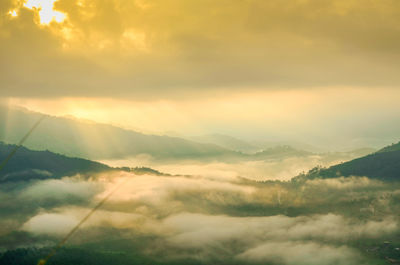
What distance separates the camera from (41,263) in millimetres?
12797

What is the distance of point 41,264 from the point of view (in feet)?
41.8

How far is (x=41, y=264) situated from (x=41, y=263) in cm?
7
